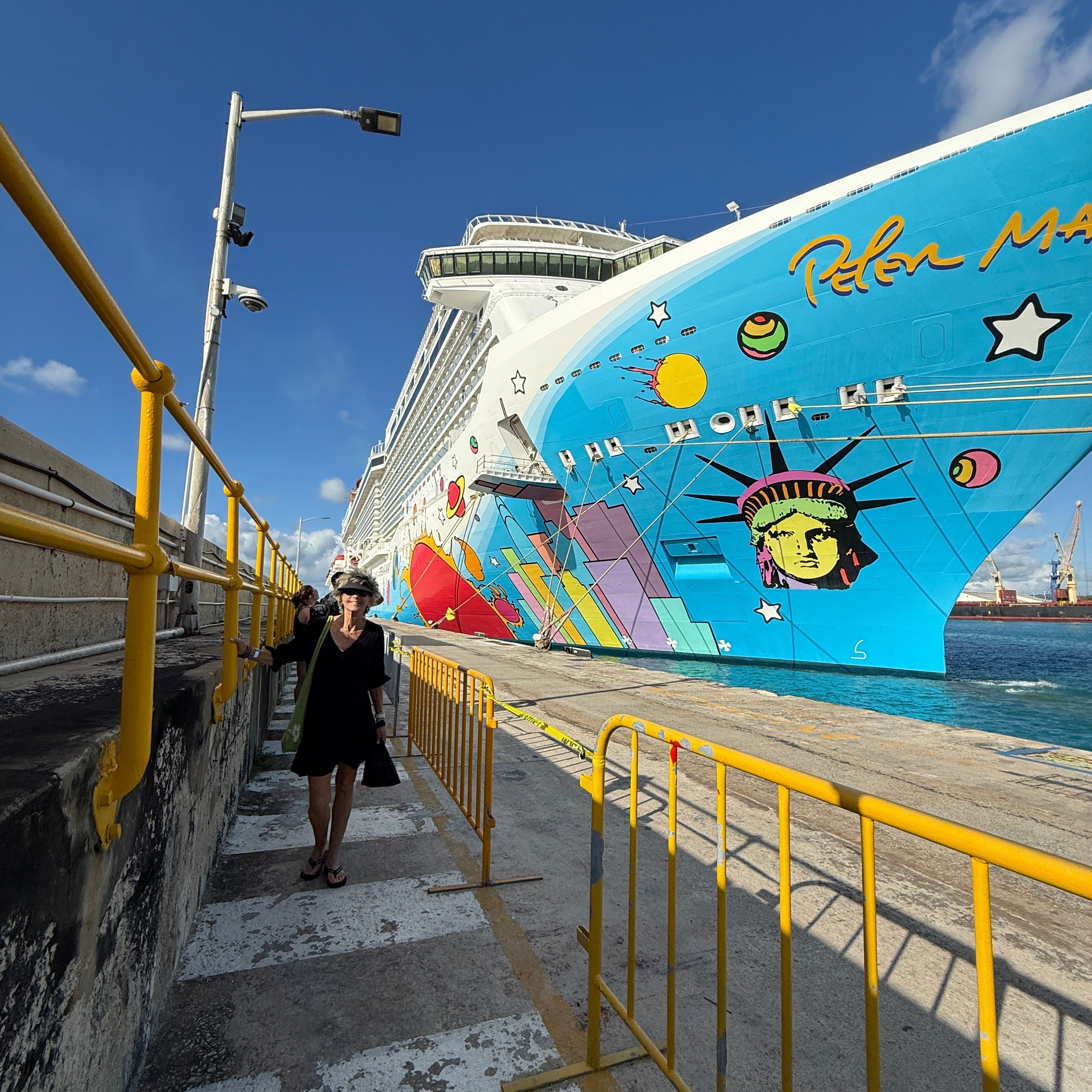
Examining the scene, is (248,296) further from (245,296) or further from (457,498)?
(457,498)

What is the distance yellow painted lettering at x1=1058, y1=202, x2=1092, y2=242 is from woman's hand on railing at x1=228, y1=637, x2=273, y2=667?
1317 centimetres

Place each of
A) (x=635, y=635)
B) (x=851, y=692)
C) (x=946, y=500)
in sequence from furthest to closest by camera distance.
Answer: (x=635, y=635) → (x=851, y=692) → (x=946, y=500)

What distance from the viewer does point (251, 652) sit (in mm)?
3008

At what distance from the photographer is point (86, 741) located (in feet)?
4.58

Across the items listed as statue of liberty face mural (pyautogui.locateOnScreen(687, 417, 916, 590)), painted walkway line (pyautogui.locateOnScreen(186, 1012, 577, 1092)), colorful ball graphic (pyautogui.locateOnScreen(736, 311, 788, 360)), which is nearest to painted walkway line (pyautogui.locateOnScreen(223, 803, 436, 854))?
painted walkway line (pyautogui.locateOnScreen(186, 1012, 577, 1092))

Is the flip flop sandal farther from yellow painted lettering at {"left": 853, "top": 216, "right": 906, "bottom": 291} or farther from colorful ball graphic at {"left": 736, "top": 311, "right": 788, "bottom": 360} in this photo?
yellow painted lettering at {"left": 853, "top": 216, "right": 906, "bottom": 291}

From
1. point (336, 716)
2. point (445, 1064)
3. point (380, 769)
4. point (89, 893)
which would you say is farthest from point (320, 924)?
point (89, 893)

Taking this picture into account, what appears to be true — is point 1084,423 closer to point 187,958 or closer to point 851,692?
point 851,692

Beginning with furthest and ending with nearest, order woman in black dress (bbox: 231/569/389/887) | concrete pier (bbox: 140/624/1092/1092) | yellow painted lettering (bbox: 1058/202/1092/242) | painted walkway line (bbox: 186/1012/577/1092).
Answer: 1. yellow painted lettering (bbox: 1058/202/1092/242)
2. woman in black dress (bbox: 231/569/389/887)
3. concrete pier (bbox: 140/624/1092/1092)
4. painted walkway line (bbox: 186/1012/577/1092)

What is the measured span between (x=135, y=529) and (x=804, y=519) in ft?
42.8

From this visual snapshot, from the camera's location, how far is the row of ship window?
21.7m

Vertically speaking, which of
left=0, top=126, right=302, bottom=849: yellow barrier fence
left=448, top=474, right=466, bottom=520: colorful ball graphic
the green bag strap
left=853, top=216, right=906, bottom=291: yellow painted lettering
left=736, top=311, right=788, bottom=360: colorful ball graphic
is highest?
left=853, top=216, right=906, bottom=291: yellow painted lettering

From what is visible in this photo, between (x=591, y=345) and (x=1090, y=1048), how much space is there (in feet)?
46.2

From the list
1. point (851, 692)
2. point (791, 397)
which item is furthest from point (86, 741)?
point (851, 692)
